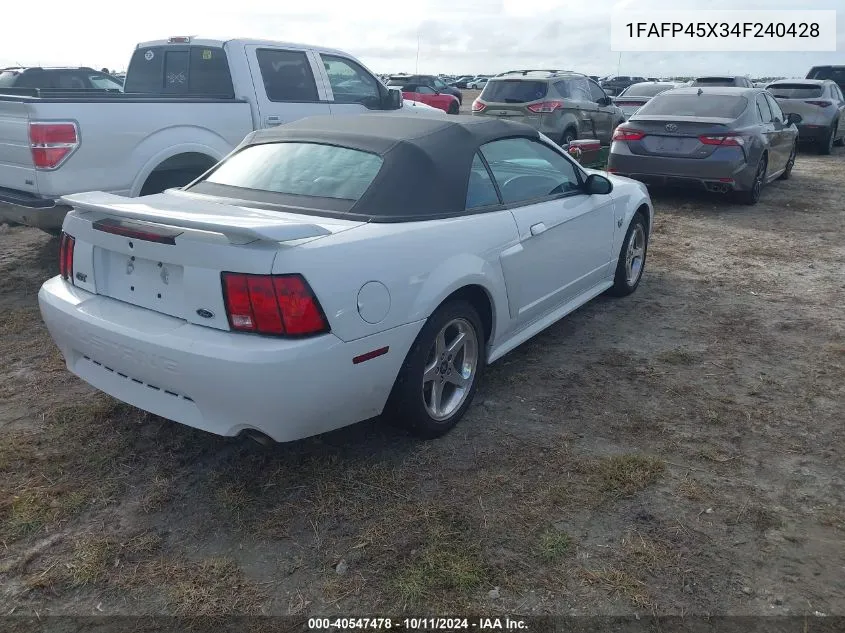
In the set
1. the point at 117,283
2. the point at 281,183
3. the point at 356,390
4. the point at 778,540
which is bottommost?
the point at 778,540

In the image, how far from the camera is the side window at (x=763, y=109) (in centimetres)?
986

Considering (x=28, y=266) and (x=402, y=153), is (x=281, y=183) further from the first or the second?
(x=28, y=266)

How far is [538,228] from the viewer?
13.4 ft

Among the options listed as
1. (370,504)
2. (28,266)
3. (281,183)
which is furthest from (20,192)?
(370,504)

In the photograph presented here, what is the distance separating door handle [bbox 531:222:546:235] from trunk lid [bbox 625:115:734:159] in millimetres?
5925

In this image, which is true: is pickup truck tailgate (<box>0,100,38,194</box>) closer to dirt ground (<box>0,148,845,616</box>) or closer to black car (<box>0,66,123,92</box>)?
dirt ground (<box>0,148,845,616</box>)

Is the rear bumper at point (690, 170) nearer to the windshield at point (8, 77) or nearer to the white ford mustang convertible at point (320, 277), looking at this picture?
the white ford mustang convertible at point (320, 277)

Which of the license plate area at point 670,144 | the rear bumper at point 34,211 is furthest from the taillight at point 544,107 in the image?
the rear bumper at point 34,211

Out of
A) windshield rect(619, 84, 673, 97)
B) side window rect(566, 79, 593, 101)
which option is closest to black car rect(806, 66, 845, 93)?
windshield rect(619, 84, 673, 97)

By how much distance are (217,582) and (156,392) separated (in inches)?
34.9

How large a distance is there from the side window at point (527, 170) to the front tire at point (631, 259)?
1.02 metres

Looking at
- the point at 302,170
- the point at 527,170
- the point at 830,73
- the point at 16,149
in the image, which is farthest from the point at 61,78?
the point at 830,73

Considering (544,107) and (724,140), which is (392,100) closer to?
(724,140)

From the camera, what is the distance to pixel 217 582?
2.57 m
